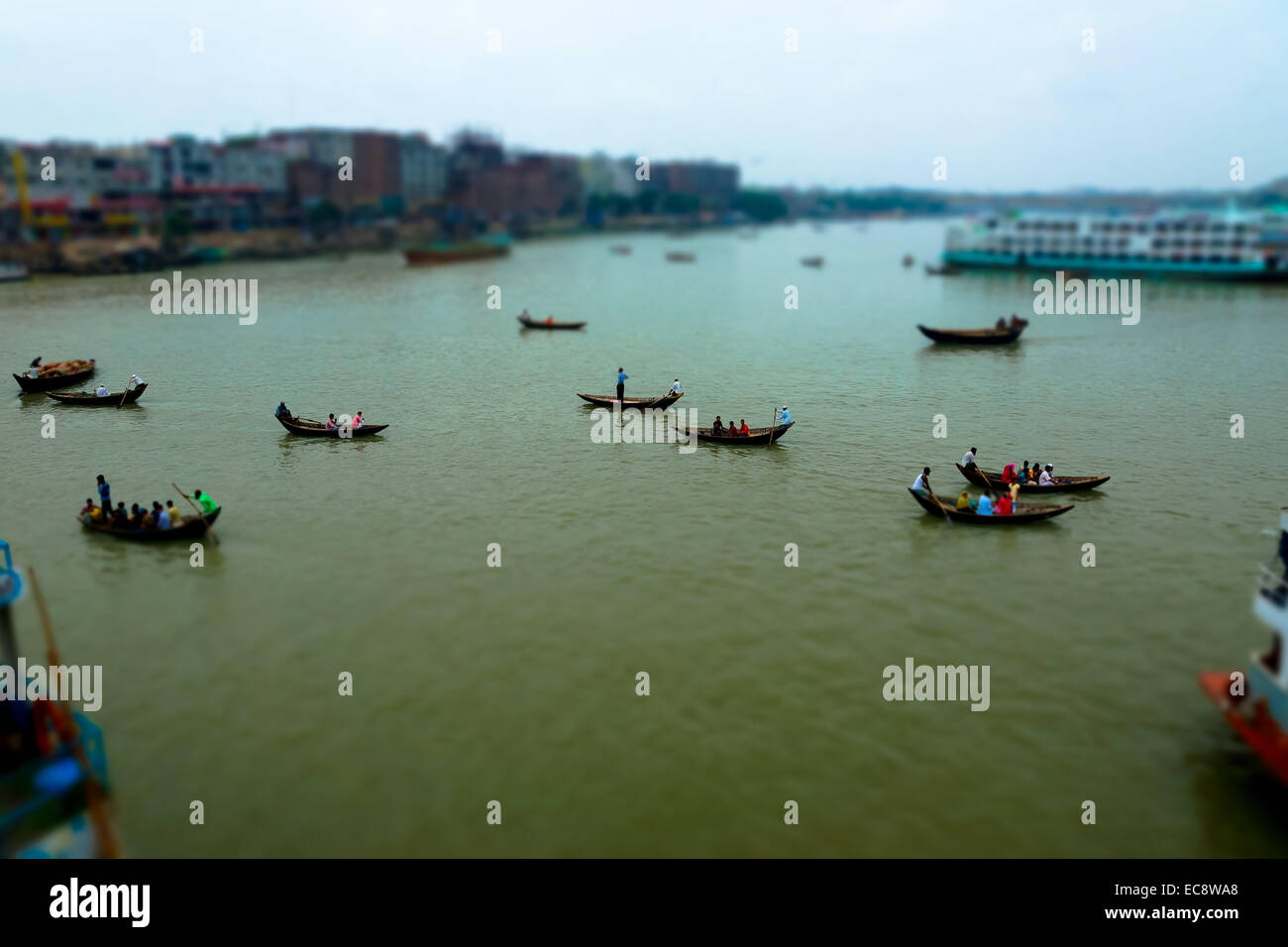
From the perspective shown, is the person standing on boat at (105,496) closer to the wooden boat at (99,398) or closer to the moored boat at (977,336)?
the wooden boat at (99,398)

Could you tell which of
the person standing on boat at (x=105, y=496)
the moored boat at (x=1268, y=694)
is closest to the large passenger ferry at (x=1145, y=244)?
the moored boat at (x=1268, y=694)

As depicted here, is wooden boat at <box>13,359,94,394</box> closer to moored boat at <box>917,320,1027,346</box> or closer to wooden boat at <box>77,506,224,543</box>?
wooden boat at <box>77,506,224,543</box>

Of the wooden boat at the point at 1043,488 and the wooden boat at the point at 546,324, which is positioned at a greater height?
the wooden boat at the point at 546,324

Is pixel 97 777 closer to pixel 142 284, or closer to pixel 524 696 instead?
pixel 524 696

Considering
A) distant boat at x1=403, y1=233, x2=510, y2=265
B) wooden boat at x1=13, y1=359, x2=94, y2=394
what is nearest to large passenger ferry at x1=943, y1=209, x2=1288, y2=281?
distant boat at x1=403, y1=233, x2=510, y2=265
